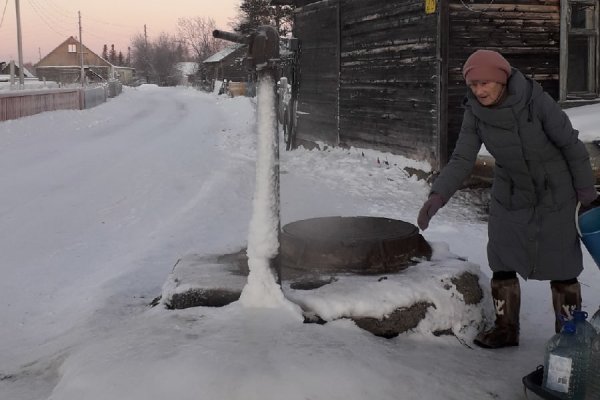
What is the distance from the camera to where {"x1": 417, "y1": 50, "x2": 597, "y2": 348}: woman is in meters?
3.15

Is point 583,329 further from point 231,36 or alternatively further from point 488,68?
point 231,36

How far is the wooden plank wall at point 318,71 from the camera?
44.1 feet

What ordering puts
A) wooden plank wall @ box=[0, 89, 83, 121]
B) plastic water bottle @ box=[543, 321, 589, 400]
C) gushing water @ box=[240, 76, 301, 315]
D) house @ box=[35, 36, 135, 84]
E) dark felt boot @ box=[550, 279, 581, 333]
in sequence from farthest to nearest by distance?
house @ box=[35, 36, 135, 84] < wooden plank wall @ box=[0, 89, 83, 121] < gushing water @ box=[240, 76, 301, 315] < dark felt boot @ box=[550, 279, 581, 333] < plastic water bottle @ box=[543, 321, 589, 400]

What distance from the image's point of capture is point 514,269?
338 centimetres

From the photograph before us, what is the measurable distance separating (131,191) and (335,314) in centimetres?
660

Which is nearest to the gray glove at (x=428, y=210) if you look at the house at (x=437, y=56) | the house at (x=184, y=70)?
the house at (x=437, y=56)

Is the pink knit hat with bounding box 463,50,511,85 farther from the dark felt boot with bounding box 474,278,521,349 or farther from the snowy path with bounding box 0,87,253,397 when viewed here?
the snowy path with bounding box 0,87,253,397

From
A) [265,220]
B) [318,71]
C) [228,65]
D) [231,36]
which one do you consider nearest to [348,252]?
[265,220]

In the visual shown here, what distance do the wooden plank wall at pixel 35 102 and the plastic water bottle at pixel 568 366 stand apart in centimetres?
1968

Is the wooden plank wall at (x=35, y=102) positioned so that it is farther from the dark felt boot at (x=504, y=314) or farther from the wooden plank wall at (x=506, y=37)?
the dark felt boot at (x=504, y=314)

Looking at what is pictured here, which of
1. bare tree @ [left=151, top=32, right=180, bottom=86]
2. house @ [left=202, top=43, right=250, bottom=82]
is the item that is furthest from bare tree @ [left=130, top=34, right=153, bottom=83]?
house @ [left=202, top=43, right=250, bottom=82]

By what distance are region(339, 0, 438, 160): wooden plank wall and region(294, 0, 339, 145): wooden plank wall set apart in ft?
1.56

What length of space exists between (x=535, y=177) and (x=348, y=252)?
4.13 ft

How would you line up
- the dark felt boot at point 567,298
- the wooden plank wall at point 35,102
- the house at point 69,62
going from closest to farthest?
the dark felt boot at point 567,298 → the wooden plank wall at point 35,102 → the house at point 69,62
